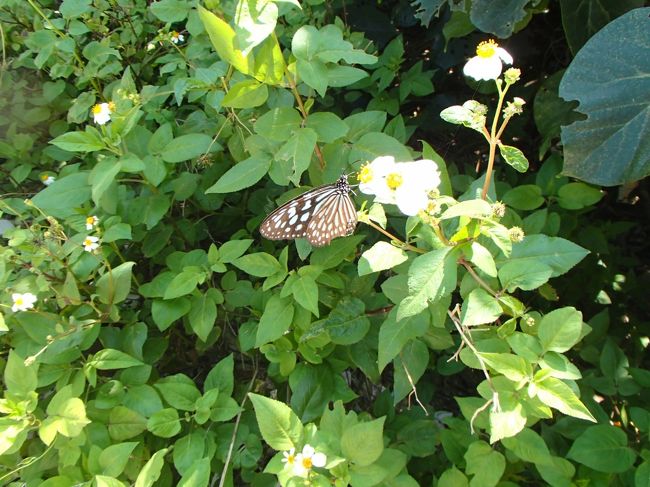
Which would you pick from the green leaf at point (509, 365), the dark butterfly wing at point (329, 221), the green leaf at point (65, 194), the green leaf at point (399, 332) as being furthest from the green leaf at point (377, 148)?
the green leaf at point (65, 194)

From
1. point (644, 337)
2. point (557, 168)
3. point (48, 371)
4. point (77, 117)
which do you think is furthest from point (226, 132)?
point (644, 337)

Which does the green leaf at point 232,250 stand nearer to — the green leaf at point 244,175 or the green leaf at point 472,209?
the green leaf at point 244,175

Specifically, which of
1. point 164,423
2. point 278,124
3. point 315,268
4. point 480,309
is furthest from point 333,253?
point 164,423

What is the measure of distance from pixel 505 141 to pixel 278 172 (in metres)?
1.03

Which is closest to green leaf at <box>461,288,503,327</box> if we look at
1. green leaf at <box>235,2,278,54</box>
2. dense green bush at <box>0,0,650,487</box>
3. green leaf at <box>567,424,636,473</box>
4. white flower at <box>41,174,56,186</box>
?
dense green bush at <box>0,0,650,487</box>

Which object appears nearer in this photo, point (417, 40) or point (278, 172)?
point (278, 172)

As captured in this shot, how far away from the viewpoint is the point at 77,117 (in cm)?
155

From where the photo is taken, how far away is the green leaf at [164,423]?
45.3 inches

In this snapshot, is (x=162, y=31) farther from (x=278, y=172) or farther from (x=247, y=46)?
(x=247, y=46)

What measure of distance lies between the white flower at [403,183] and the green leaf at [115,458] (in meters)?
0.70

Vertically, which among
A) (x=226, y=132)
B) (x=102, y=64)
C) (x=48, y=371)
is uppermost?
(x=102, y=64)

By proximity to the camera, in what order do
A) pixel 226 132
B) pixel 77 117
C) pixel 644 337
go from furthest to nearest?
pixel 644 337, pixel 77 117, pixel 226 132

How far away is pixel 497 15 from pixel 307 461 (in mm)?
1091

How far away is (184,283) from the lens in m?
1.24
